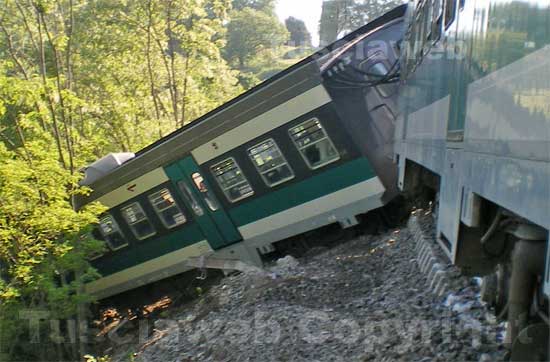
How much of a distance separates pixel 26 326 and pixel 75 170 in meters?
3.80

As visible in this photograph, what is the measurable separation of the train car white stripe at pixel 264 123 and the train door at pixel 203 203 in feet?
1.38

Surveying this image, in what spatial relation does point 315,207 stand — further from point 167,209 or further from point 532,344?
point 532,344

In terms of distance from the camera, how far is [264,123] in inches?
438

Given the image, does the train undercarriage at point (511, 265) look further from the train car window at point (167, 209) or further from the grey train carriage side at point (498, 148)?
the train car window at point (167, 209)

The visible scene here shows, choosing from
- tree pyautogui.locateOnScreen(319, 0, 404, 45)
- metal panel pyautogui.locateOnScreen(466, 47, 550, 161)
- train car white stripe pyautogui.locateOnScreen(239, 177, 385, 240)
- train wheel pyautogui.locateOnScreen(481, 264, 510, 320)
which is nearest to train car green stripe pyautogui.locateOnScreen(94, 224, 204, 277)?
train car white stripe pyautogui.locateOnScreen(239, 177, 385, 240)

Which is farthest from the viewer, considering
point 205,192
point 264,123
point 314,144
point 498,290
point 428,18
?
point 205,192

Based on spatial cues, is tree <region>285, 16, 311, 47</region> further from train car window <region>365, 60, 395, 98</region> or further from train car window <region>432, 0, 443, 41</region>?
train car window <region>432, 0, 443, 41</region>

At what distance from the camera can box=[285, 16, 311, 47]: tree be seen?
4415cm

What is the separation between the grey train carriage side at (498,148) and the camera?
2.35m

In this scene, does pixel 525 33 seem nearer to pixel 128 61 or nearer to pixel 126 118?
pixel 126 118

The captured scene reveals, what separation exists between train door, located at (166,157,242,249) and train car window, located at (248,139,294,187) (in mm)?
1353

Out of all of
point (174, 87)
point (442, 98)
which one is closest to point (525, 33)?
point (442, 98)

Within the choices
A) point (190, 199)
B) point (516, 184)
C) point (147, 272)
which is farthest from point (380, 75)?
point (516, 184)

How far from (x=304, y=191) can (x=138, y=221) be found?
466 cm
